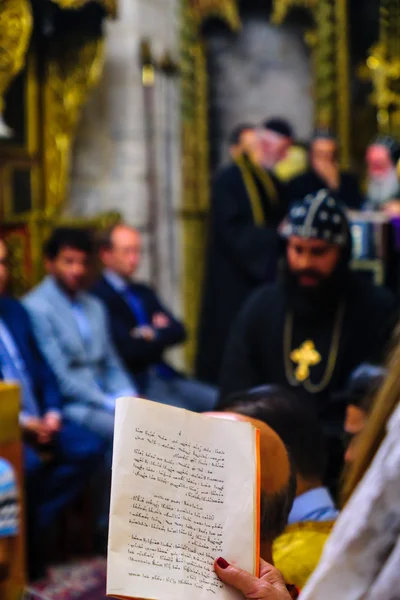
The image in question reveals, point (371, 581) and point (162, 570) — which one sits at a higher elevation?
point (371, 581)

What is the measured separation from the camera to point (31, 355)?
4645mm

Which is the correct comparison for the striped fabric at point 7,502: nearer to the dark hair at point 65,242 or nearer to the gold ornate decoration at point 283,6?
the dark hair at point 65,242

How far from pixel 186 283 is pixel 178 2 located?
226 centimetres

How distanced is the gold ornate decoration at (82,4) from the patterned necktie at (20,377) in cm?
229

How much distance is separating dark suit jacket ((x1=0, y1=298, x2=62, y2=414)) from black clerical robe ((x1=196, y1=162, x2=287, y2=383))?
2.10m

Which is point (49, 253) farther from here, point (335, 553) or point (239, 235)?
point (335, 553)

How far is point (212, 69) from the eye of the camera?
9023mm

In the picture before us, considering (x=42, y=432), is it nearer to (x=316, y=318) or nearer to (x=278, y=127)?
(x=316, y=318)

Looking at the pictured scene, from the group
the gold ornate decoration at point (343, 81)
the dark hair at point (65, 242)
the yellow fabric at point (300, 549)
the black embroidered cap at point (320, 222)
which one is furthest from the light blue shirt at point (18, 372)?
the gold ornate decoration at point (343, 81)

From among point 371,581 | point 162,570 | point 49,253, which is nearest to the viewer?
point 371,581

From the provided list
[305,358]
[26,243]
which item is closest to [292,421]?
[305,358]

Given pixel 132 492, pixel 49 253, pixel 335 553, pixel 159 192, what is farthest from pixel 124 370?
pixel 335 553

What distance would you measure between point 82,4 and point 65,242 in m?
1.70

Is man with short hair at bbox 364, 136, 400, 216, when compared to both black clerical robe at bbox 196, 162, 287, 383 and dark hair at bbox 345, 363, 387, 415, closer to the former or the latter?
black clerical robe at bbox 196, 162, 287, 383
